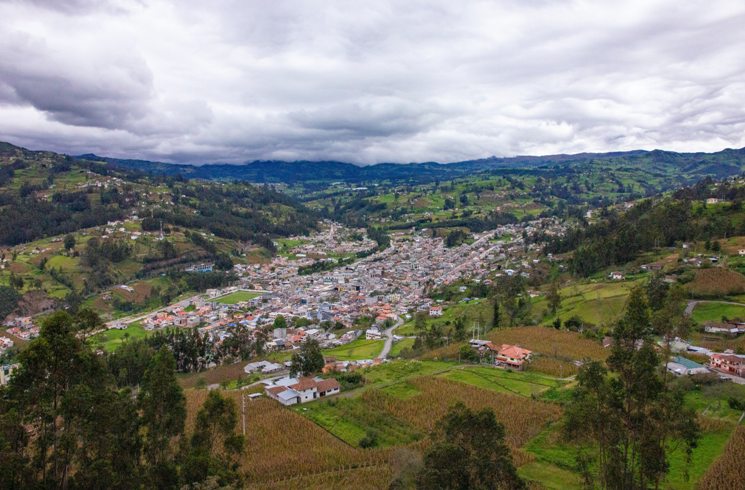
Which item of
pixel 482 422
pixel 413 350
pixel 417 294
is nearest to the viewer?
pixel 482 422

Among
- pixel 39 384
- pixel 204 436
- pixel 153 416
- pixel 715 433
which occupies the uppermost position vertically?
pixel 39 384

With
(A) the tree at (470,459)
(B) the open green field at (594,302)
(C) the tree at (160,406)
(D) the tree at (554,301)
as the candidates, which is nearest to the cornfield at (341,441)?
(C) the tree at (160,406)

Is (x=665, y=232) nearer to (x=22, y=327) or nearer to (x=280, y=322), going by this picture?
(x=280, y=322)

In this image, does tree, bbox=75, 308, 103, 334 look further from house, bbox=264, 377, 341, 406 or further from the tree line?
house, bbox=264, 377, 341, 406

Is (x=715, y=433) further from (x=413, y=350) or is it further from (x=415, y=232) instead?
(x=415, y=232)

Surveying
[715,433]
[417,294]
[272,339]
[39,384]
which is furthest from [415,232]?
[39,384]

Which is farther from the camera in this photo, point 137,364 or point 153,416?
point 137,364

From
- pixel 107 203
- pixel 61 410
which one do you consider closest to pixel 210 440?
pixel 61 410
